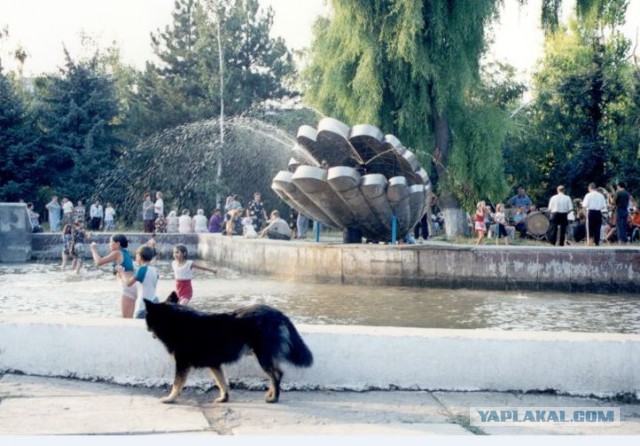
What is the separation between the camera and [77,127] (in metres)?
39.9

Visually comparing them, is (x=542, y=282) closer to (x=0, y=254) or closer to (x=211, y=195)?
(x=0, y=254)

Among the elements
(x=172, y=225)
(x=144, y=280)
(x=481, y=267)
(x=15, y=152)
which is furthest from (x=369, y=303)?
(x=15, y=152)

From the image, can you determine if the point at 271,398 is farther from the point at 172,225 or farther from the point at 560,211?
the point at 172,225

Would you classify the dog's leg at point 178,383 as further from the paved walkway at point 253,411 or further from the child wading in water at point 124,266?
the child wading in water at point 124,266

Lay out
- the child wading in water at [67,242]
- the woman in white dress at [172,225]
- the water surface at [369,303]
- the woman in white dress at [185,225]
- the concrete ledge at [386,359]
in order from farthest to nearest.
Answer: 1. the woman in white dress at [172,225]
2. the woman in white dress at [185,225]
3. the child wading in water at [67,242]
4. the water surface at [369,303]
5. the concrete ledge at [386,359]

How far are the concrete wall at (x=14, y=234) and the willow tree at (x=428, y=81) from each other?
32.5ft

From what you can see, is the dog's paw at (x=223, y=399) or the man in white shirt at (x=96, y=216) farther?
the man in white shirt at (x=96, y=216)

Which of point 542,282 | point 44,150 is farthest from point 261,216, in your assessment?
point 44,150

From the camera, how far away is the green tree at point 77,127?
3862 cm

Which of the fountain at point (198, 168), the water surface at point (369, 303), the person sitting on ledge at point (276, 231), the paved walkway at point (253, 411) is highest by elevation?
the fountain at point (198, 168)

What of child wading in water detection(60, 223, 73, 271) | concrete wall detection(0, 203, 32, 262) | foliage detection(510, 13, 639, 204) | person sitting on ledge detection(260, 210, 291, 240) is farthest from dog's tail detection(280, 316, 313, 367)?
foliage detection(510, 13, 639, 204)

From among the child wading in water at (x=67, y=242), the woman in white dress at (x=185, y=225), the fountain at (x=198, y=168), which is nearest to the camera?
the child wading in water at (x=67, y=242)

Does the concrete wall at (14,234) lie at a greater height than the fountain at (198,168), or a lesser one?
lesser

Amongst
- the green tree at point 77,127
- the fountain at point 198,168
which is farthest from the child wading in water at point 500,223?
the green tree at point 77,127
